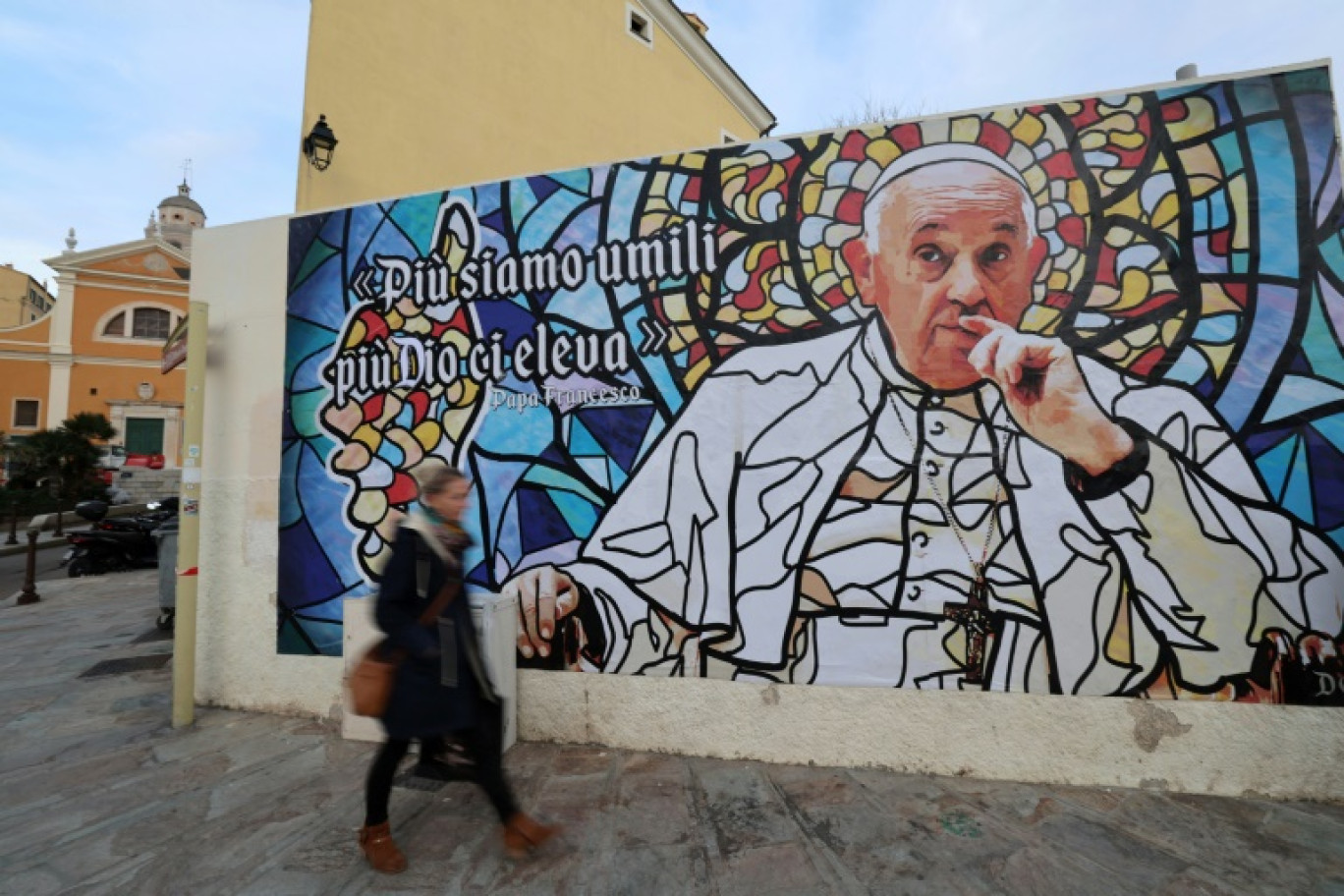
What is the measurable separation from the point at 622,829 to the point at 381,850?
3.43 feet

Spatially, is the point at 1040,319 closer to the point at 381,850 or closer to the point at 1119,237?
the point at 1119,237

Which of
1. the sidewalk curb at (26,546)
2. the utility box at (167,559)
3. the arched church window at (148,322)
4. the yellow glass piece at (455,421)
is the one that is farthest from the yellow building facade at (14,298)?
the yellow glass piece at (455,421)

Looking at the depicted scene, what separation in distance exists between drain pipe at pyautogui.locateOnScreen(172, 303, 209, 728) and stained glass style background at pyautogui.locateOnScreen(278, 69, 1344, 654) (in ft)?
1.89

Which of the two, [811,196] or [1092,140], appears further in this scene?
[811,196]

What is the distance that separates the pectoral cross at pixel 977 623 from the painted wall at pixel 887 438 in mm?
22

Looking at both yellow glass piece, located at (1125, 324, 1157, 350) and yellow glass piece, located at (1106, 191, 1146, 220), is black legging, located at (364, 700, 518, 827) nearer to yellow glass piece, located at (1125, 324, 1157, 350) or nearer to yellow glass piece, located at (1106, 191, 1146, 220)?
yellow glass piece, located at (1125, 324, 1157, 350)

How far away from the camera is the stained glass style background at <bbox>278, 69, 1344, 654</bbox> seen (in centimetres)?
328

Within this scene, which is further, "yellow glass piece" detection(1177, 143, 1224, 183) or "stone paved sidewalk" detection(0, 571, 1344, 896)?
"yellow glass piece" detection(1177, 143, 1224, 183)

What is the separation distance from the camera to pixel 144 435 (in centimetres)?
2992

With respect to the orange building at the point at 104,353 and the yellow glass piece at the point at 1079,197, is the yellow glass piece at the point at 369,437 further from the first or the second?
the orange building at the point at 104,353

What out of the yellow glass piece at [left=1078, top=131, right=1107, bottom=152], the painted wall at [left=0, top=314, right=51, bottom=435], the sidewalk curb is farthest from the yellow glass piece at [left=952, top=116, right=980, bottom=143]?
the painted wall at [left=0, top=314, right=51, bottom=435]

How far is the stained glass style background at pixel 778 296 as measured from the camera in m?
3.28

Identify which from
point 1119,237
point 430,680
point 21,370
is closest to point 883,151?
point 1119,237

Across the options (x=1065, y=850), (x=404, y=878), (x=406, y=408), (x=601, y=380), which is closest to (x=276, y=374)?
(x=406, y=408)
